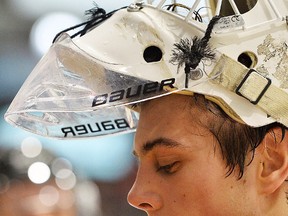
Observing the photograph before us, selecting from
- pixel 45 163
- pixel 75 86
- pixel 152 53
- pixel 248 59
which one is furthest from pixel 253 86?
pixel 45 163

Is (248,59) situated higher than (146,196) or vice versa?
(248,59)

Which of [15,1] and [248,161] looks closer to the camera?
[248,161]

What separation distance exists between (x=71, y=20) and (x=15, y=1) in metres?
0.29

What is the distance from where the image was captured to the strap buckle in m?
1.06

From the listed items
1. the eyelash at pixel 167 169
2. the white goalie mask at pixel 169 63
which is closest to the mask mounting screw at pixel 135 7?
the white goalie mask at pixel 169 63

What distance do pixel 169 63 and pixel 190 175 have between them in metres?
0.17

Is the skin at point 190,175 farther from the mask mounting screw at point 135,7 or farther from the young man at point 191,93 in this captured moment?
the mask mounting screw at point 135,7

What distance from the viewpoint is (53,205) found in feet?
9.04

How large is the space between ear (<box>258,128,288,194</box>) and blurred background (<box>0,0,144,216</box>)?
52.4 inches

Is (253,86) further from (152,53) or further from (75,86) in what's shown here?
(75,86)

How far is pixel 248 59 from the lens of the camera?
1088 mm

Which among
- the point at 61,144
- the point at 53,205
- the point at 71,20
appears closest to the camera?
the point at 53,205

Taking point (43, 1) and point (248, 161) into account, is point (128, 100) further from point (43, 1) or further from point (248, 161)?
point (43, 1)

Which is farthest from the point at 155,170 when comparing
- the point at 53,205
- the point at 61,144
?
the point at 61,144
